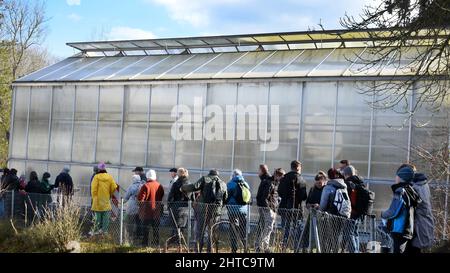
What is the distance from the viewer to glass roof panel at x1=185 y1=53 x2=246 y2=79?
17891mm

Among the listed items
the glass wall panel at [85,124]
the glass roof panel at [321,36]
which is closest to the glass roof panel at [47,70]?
the glass wall panel at [85,124]

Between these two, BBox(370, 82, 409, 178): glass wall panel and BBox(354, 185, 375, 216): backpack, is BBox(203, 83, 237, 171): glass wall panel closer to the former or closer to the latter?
BBox(370, 82, 409, 178): glass wall panel

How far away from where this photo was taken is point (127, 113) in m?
18.6

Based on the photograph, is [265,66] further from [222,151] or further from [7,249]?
[7,249]

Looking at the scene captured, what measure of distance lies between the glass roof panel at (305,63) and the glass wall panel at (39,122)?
28.8ft

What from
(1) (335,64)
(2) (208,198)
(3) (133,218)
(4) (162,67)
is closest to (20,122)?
(4) (162,67)

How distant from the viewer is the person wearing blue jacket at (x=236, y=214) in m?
9.88

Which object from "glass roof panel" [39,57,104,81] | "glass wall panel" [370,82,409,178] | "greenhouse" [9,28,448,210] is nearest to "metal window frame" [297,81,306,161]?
"greenhouse" [9,28,448,210]

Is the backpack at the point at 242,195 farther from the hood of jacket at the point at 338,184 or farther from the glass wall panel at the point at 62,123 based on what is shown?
the glass wall panel at the point at 62,123

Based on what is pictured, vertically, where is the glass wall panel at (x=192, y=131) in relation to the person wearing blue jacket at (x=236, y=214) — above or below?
above

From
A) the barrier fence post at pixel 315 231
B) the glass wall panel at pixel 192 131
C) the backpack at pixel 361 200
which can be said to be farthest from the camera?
the glass wall panel at pixel 192 131

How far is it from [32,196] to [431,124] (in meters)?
9.94

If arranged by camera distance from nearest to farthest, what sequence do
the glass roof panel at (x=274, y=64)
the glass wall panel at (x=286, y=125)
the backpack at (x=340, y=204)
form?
1. the backpack at (x=340, y=204)
2. the glass wall panel at (x=286, y=125)
3. the glass roof panel at (x=274, y=64)
